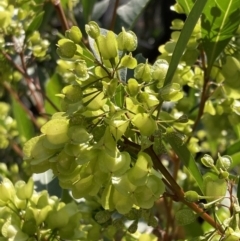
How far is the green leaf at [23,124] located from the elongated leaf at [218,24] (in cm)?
76

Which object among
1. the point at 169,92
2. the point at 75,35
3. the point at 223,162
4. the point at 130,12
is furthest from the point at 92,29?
the point at 130,12

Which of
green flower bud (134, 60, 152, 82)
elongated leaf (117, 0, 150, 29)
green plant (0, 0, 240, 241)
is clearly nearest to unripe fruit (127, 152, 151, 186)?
green plant (0, 0, 240, 241)

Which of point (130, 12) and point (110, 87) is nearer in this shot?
point (110, 87)

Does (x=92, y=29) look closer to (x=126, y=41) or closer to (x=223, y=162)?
(x=126, y=41)

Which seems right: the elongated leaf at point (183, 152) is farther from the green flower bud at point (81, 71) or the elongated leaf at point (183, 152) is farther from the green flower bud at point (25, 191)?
the green flower bud at point (25, 191)

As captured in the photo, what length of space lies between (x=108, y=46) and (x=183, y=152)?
0.19m

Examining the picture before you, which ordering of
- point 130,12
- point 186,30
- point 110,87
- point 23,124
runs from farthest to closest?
1. point 23,124
2. point 130,12
3. point 186,30
4. point 110,87

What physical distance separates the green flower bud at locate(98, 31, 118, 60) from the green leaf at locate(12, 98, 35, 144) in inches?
36.7

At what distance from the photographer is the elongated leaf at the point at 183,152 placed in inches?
28.9

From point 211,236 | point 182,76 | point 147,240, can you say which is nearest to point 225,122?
point 182,76

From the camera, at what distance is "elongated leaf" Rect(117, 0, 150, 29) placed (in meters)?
1.52

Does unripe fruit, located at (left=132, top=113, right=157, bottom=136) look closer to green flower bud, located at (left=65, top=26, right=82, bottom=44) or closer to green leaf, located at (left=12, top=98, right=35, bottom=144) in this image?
green flower bud, located at (left=65, top=26, right=82, bottom=44)

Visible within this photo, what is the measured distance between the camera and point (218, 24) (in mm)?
981

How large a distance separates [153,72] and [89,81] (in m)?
0.09
